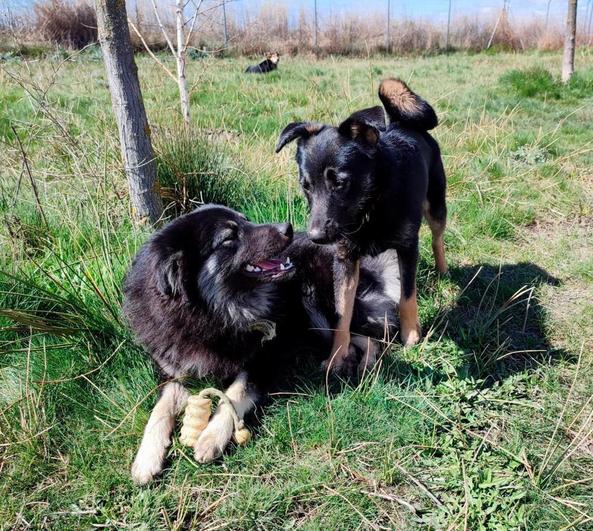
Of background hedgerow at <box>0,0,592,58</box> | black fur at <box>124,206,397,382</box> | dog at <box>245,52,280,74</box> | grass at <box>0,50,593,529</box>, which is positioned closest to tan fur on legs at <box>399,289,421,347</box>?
grass at <box>0,50,593,529</box>

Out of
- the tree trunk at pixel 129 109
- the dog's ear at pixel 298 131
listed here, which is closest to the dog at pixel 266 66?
the tree trunk at pixel 129 109

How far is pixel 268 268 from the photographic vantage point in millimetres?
2709

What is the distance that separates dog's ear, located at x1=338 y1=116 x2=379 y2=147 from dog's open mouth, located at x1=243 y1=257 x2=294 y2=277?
0.83 metres

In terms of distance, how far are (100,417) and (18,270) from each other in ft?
4.15

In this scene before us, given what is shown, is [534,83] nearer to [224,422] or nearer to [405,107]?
[405,107]

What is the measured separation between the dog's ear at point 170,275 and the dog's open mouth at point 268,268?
396mm

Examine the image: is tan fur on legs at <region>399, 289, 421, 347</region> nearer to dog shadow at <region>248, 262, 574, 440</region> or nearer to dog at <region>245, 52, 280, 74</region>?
dog shadow at <region>248, 262, 574, 440</region>

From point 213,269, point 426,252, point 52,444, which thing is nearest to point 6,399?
point 52,444

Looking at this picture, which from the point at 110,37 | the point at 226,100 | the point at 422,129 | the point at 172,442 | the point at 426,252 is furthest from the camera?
the point at 226,100

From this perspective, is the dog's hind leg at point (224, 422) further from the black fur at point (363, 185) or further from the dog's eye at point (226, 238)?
the black fur at point (363, 185)

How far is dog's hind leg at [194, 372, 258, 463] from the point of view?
2.27 meters

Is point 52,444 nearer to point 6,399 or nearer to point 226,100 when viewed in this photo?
point 6,399

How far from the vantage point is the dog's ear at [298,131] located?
9.71 feet

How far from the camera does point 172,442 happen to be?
235cm
